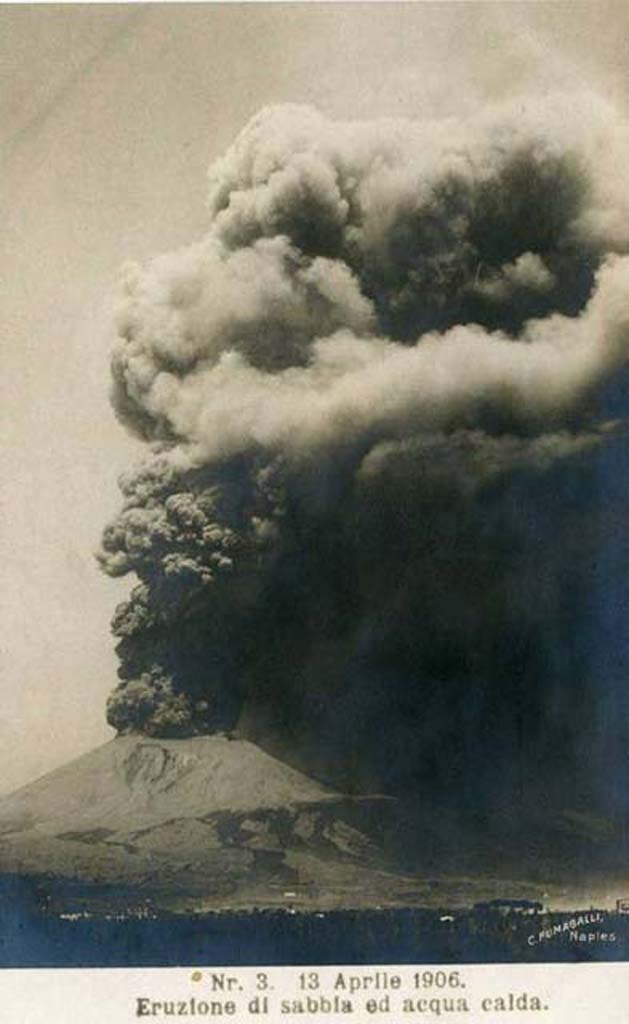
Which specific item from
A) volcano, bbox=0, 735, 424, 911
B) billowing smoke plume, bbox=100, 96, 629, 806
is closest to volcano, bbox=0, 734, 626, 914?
volcano, bbox=0, 735, 424, 911

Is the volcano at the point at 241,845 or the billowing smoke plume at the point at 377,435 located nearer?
the volcano at the point at 241,845

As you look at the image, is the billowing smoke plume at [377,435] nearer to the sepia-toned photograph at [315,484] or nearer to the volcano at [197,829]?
the sepia-toned photograph at [315,484]

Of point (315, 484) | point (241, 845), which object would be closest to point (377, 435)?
point (315, 484)

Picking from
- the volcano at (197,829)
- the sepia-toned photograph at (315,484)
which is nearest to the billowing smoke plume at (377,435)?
the sepia-toned photograph at (315,484)

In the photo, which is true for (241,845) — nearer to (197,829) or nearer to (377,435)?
(197,829)

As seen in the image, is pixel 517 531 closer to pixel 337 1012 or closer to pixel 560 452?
pixel 560 452

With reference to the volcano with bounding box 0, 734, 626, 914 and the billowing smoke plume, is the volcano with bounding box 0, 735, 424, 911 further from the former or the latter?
the billowing smoke plume

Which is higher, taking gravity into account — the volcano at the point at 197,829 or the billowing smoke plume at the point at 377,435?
the billowing smoke plume at the point at 377,435
